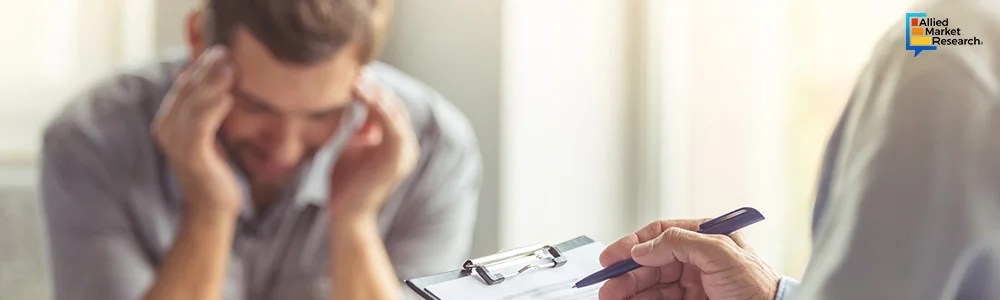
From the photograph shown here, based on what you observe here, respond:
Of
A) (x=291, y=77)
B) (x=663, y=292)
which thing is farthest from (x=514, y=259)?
(x=291, y=77)

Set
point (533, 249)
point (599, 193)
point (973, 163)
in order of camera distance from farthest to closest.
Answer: point (599, 193) < point (533, 249) < point (973, 163)

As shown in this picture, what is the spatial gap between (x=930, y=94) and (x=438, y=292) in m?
0.35

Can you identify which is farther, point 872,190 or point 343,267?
point 343,267

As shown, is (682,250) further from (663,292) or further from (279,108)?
(279,108)

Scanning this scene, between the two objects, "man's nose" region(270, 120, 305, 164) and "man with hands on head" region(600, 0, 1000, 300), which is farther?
"man's nose" region(270, 120, 305, 164)

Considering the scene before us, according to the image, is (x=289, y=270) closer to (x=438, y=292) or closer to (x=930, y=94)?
(x=438, y=292)

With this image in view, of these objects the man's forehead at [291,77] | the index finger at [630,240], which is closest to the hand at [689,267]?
the index finger at [630,240]

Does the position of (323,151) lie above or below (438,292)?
above

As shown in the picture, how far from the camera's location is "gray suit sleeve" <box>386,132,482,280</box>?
0.67 m

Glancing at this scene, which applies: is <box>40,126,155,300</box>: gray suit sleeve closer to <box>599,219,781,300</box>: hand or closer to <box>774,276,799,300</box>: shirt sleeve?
<box>599,219,781,300</box>: hand

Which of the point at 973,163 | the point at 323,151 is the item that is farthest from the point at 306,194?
the point at 973,163

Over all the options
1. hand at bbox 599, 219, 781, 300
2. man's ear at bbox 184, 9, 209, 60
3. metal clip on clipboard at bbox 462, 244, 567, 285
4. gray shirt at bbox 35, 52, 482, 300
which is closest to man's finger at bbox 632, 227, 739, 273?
hand at bbox 599, 219, 781, 300

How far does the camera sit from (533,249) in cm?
71

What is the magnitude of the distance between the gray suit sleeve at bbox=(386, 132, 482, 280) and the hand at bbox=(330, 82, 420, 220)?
0.08 ft
